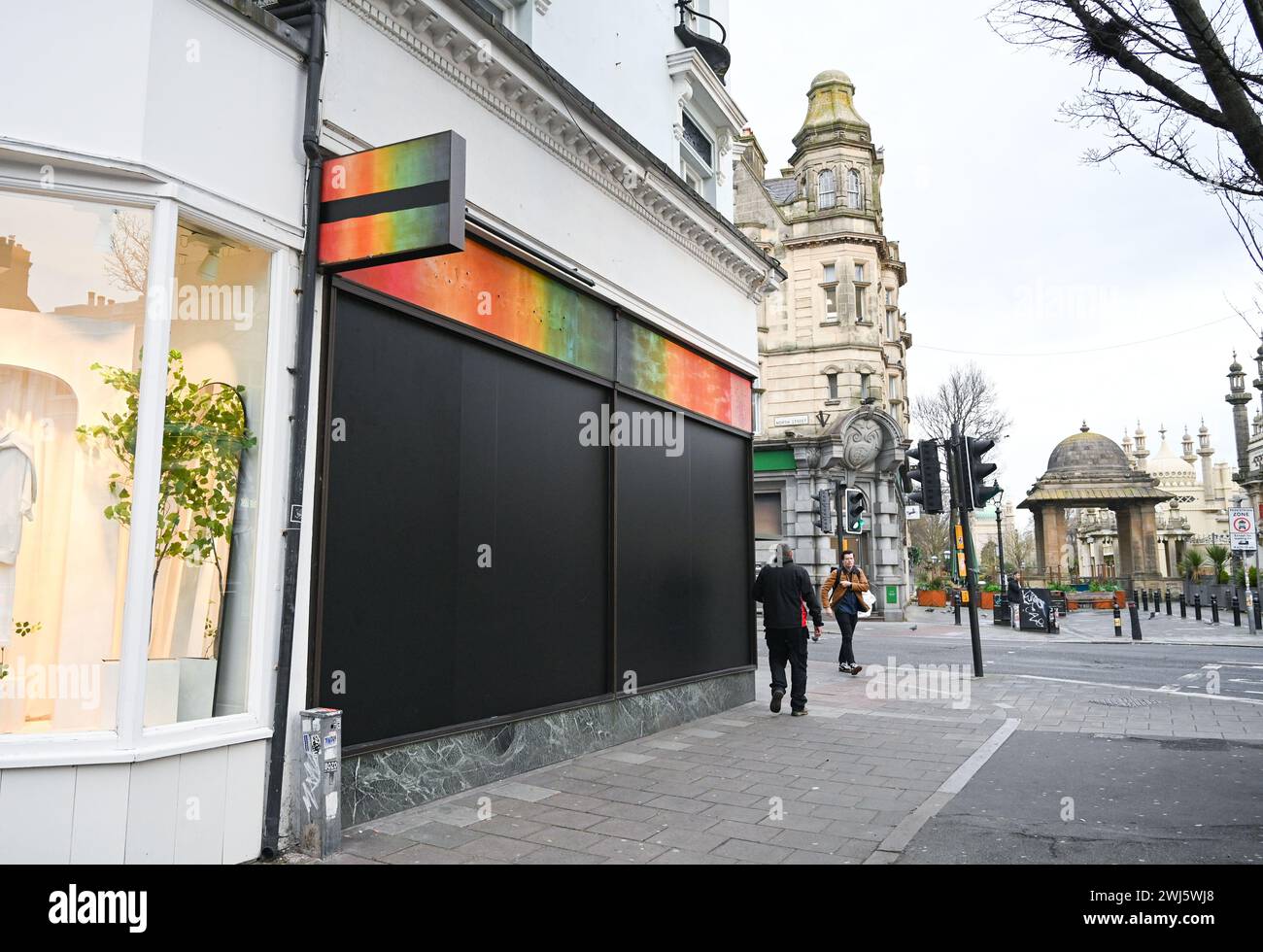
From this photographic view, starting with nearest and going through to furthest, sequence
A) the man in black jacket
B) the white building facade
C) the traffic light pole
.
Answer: the white building facade < the man in black jacket < the traffic light pole

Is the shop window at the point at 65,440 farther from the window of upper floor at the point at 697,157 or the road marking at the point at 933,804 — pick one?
the window of upper floor at the point at 697,157

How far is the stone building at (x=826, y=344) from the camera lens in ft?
A: 103

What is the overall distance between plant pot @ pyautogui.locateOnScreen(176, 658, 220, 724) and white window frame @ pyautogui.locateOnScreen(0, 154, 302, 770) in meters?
0.15

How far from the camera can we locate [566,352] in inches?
310

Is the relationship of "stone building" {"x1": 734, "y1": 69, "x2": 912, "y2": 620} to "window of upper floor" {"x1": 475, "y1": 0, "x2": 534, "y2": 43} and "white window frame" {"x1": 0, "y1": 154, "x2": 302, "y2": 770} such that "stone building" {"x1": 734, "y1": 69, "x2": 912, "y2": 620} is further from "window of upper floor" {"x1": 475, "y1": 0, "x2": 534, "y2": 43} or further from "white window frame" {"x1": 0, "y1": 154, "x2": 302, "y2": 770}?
"white window frame" {"x1": 0, "y1": 154, "x2": 302, "y2": 770}

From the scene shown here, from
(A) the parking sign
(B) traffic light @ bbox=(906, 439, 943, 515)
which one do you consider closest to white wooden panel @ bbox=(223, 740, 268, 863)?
(B) traffic light @ bbox=(906, 439, 943, 515)

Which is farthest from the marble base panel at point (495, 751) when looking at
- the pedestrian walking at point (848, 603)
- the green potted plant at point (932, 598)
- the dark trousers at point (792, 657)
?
the green potted plant at point (932, 598)

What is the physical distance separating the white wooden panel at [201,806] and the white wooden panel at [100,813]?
0.28 m

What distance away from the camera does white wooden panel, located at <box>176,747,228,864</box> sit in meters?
4.43

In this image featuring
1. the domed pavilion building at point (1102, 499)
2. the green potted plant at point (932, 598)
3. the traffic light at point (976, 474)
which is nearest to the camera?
the traffic light at point (976, 474)

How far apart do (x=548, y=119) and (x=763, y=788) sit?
5.91 metres

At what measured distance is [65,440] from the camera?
4797 millimetres

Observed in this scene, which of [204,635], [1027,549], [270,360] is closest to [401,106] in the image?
[270,360]
